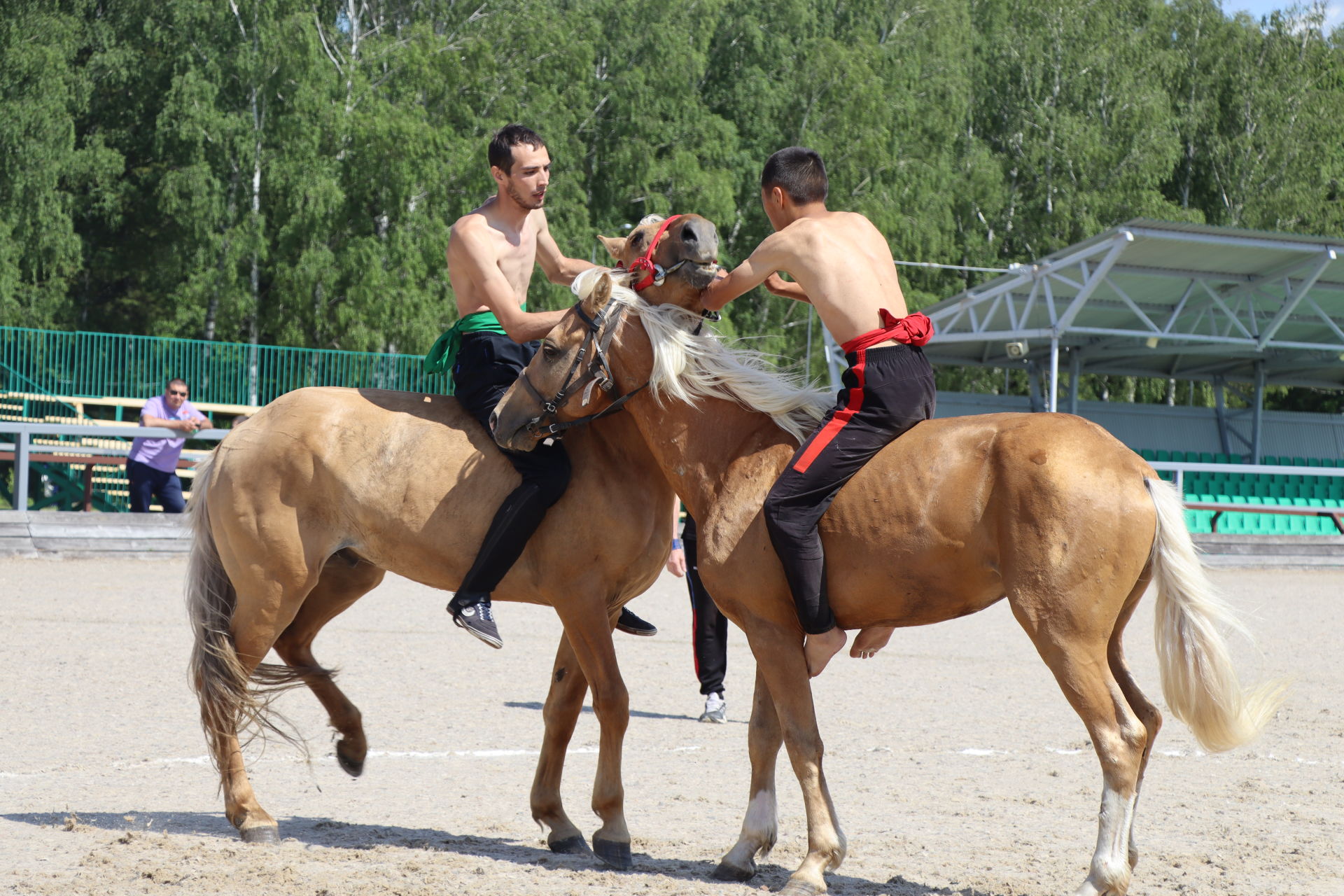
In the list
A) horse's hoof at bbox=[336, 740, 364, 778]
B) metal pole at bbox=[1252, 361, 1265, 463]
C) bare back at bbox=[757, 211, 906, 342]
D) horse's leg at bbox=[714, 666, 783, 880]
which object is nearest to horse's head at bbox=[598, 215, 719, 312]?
bare back at bbox=[757, 211, 906, 342]

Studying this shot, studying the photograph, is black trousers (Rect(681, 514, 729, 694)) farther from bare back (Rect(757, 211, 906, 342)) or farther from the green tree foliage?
the green tree foliage

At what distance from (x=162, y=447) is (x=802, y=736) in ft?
40.7

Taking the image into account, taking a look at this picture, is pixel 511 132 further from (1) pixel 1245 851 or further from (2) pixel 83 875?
(1) pixel 1245 851

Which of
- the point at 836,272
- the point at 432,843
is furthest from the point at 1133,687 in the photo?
the point at 432,843

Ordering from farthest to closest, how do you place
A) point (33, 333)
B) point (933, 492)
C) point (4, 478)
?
point (33, 333), point (4, 478), point (933, 492)

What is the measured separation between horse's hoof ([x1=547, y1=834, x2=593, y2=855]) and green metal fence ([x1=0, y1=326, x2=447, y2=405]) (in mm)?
16384

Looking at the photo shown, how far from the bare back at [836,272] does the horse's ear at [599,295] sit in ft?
1.85

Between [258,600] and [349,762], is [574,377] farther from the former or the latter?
[349,762]

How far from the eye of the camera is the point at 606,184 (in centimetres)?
3375

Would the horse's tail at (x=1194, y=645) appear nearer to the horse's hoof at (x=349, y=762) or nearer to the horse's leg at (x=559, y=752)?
the horse's leg at (x=559, y=752)

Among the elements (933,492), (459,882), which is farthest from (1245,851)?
(459,882)

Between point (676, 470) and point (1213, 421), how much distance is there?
1143 inches

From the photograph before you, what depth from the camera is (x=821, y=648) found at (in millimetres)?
4480

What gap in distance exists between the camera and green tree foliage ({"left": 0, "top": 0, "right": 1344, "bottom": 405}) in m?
27.7
